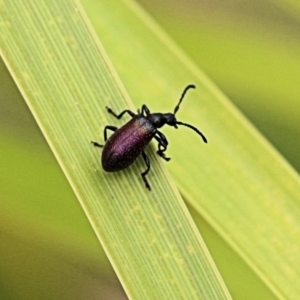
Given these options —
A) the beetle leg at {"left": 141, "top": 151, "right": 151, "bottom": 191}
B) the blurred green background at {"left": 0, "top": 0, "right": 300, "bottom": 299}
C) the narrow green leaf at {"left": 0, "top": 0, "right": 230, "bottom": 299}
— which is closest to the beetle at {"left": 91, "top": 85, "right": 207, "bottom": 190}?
the beetle leg at {"left": 141, "top": 151, "right": 151, "bottom": 191}

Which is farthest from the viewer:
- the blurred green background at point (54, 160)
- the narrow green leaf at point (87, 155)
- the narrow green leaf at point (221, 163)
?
the blurred green background at point (54, 160)

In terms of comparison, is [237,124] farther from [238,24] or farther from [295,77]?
[238,24]

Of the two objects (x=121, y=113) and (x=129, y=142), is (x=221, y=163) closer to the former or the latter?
(x=129, y=142)

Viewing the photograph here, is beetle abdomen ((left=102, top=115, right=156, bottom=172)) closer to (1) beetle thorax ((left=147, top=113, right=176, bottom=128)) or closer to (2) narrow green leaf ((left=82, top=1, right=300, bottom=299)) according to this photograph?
(1) beetle thorax ((left=147, top=113, right=176, bottom=128))

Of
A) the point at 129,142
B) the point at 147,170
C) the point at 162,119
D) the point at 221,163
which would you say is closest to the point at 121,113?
the point at 129,142

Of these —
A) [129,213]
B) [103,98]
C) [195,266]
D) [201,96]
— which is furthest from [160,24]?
[195,266]

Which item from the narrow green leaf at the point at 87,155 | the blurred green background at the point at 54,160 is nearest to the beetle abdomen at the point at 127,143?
the narrow green leaf at the point at 87,155

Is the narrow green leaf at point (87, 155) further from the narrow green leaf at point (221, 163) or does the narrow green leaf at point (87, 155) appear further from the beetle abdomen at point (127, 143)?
the narrow green leaf at point (221, 163)
